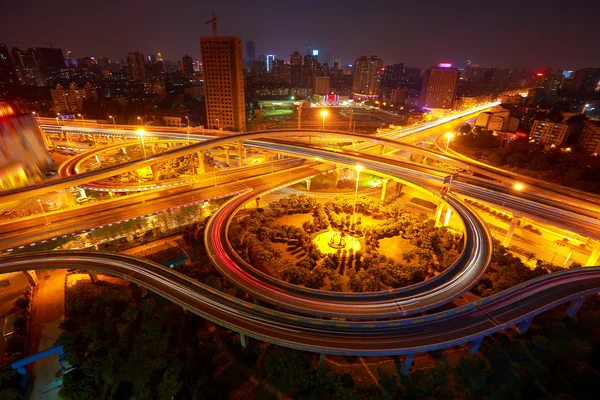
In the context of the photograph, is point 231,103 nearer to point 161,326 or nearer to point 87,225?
point 87,225

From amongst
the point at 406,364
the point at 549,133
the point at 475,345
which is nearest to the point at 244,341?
the point at 406,364

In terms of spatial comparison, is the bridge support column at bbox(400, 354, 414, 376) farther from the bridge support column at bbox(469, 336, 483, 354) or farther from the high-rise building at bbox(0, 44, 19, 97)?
the high-rise building at bbox(0, 44, 19, 97)

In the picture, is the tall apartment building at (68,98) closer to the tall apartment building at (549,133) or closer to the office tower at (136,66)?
the office tower at (136,66)

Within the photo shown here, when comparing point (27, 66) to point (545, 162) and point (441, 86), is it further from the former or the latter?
point (545, 162)

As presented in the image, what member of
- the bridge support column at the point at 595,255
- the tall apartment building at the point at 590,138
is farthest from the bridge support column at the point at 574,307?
the tall apartment building at the point at 590,138

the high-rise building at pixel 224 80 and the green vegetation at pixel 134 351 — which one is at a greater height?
the high-rise building at pixel 224 80

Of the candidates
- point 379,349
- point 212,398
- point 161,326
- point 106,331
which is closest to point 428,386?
point 379,349
